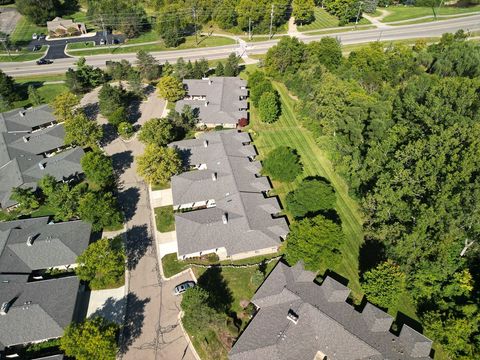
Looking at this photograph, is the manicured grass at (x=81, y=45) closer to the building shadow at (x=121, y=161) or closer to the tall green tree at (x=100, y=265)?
the building shadow at (x=121, y=161)

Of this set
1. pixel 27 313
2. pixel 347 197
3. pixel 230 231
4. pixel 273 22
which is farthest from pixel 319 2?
pixel 27 313

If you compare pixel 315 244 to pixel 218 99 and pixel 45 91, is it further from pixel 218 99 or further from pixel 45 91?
pixel 45 91

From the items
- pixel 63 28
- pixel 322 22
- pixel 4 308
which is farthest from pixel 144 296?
pixel 322 22

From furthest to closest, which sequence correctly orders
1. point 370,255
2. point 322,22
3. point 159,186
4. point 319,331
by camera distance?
point 322,22 → point 159,186 → point 370,255 → point 319,331

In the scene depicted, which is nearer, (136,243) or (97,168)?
(136,243)

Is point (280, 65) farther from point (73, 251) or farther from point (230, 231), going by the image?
point (73, 251)

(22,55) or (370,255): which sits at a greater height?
(22,55)

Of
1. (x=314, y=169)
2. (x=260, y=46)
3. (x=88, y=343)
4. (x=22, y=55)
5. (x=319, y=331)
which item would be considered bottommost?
(x=319, y=331)
